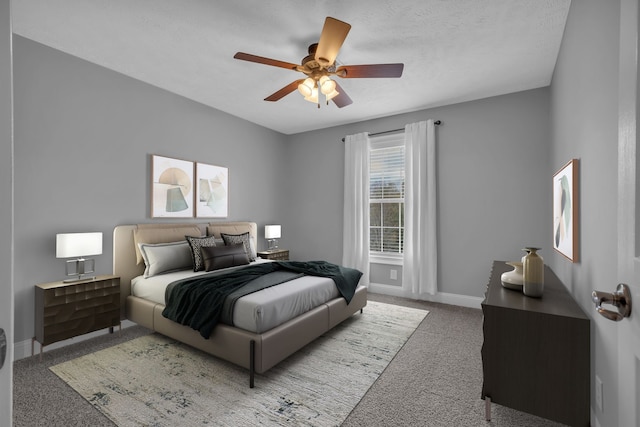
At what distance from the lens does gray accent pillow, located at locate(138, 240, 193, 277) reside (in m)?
3.26

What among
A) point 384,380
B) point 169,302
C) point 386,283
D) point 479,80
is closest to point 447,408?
point 384,380

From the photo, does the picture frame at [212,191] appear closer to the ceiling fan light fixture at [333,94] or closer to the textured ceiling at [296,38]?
the textured ceiling at [296,38]

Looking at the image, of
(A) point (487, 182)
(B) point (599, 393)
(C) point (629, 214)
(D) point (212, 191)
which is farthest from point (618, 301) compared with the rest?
(D) point (212, 191)

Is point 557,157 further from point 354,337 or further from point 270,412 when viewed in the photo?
point 270,412

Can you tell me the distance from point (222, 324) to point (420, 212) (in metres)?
3.10

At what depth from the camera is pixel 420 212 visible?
425 centimetres

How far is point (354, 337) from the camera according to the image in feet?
9.94

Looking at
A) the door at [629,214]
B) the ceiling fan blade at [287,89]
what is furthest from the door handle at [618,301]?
the ceiling fan blade at [287,89]

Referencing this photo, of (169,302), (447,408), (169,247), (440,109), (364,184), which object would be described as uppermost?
(440,109)

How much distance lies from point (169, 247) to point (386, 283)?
3244mm

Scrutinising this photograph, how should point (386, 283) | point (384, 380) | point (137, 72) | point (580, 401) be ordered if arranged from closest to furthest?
point (580, 401)
point (384, 380)
point (137, 72)
point (386, 283)

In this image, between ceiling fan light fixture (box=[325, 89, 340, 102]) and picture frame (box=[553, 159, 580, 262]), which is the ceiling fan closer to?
ceiling fan light fixture (box=[325, 89, 340, 102])

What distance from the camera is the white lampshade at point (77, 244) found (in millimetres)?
2631

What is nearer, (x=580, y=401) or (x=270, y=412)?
(x=580, y=401)
